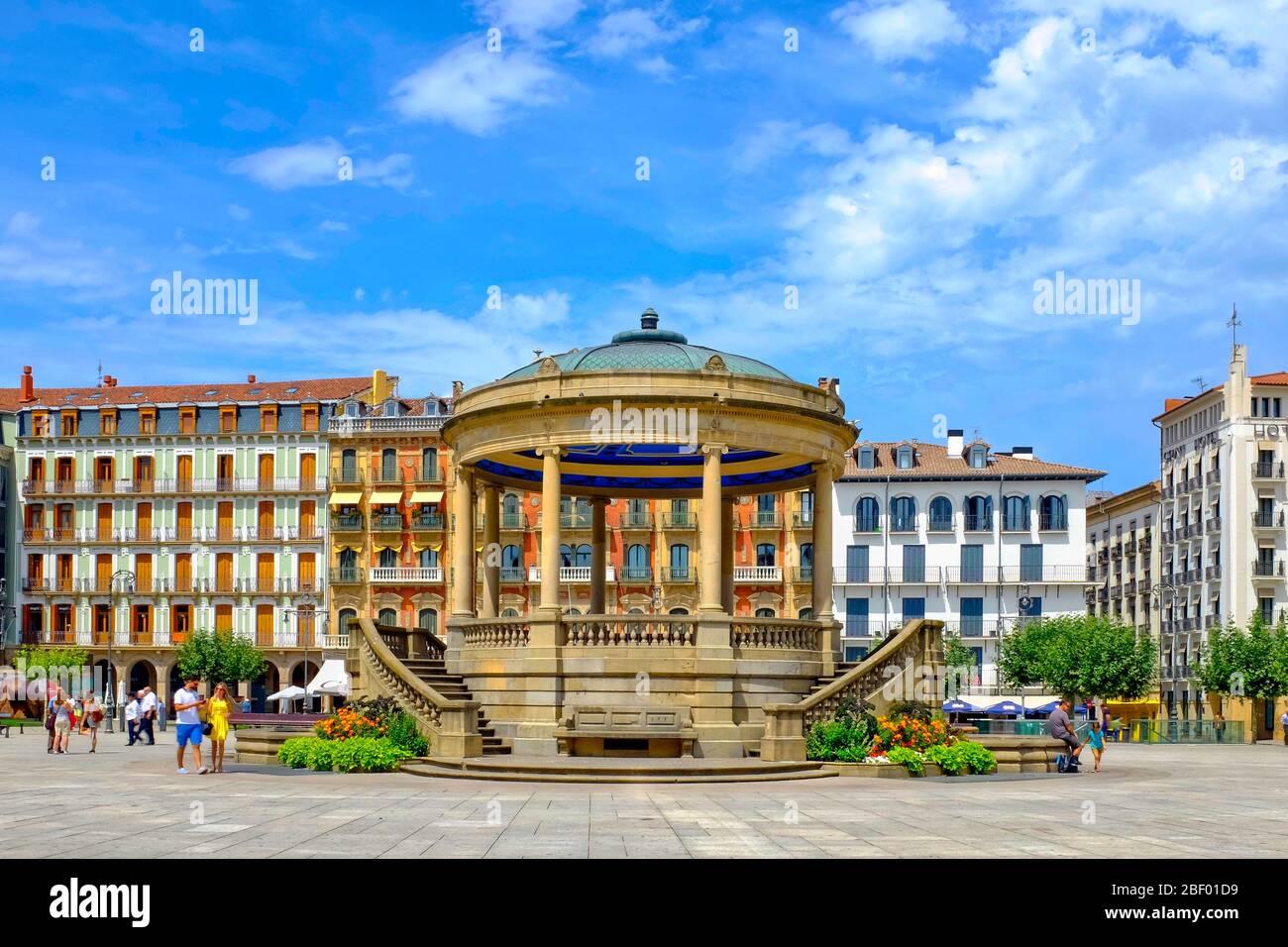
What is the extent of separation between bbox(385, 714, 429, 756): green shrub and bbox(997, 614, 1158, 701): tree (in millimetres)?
60604

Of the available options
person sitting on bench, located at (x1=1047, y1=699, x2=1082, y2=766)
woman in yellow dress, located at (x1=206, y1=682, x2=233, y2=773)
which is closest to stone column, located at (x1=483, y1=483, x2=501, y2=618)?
woman in yellow dress, located at (x1=206, y1=682, x2=233, y2=773)

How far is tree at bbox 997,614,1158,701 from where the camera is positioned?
84.6 m

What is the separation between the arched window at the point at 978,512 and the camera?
99.8 metres

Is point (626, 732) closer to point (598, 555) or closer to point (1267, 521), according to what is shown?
point (598, 555)

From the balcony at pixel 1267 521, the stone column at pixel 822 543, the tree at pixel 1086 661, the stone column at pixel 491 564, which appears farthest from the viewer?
the balcony at pixel 1267 521

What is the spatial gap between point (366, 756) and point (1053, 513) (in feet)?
253

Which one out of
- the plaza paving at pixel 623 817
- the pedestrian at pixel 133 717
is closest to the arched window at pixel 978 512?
the pedestrian at pixel 133 717

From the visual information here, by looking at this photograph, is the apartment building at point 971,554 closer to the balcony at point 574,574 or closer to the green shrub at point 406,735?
the balcony at point 574,574

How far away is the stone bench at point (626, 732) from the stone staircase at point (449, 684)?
1389 millimetres

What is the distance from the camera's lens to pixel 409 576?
309 feet

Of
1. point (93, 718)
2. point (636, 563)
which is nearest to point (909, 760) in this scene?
point (93, 718)

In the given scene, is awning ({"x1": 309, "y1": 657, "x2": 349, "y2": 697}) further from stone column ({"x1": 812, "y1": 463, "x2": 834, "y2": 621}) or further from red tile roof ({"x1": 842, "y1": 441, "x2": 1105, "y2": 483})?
red tile roof ({"x1": 842, "y1": 441, "x2": 1105, "y2": 483})
